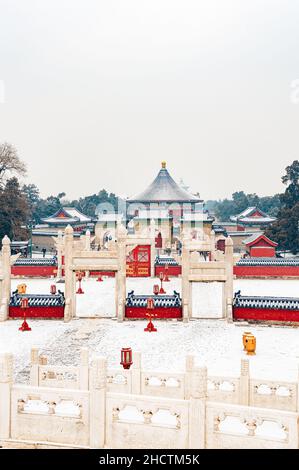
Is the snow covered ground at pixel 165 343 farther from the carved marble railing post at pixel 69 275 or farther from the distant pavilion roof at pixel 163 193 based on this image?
the distant pavilion roof at pixel 163 193

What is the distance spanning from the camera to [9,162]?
54.5 meters

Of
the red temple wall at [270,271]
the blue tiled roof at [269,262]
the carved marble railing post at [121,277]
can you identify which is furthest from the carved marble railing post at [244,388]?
the blue tiled roof at [269,262]

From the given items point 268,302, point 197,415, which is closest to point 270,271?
point 268,302

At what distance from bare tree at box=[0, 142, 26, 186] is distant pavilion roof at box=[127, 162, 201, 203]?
637 inches

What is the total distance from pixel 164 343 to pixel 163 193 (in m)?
49.2

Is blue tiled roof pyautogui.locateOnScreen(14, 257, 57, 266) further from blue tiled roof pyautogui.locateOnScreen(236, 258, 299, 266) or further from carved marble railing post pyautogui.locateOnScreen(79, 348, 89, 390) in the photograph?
carved marble railing post pyautogui.locateOnScreen(79, 348, 89, 390)

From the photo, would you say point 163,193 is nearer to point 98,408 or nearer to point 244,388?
point 244,388

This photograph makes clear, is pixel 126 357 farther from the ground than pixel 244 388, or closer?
farther from the ground

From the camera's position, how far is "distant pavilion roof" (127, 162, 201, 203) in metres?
65.7

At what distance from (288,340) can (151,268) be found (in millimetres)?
19870

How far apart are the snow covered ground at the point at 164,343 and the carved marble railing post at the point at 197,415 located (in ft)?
22.0

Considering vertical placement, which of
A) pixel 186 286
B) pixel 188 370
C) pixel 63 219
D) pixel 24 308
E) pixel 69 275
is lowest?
pixel 188 370

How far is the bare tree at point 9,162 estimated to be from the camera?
54.3 m

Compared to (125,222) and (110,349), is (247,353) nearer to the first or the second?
(110,349)
